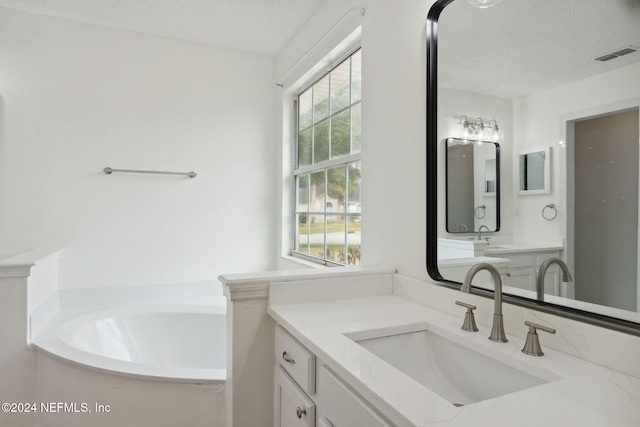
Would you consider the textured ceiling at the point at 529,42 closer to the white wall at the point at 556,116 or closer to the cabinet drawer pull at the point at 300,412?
the white wall at the point at 556,116

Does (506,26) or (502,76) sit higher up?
(506,26)

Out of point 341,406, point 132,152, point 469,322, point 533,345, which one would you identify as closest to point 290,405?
point 341,406

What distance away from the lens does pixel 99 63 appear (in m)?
2.58

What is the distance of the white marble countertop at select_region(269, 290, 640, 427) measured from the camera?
0.64m

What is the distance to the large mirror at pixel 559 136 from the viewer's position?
0.83m

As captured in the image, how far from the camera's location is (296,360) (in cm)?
111

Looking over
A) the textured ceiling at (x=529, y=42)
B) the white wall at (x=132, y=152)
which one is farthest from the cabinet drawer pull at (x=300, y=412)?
the white wall at (x=132, y=152)

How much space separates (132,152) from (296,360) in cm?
223

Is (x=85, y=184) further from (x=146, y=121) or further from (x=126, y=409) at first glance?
(x=126, y=409)

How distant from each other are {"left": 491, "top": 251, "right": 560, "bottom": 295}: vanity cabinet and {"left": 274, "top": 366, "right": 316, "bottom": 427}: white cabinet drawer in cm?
68

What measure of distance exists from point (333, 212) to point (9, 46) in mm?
2375

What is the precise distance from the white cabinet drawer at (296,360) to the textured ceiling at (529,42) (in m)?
1.01

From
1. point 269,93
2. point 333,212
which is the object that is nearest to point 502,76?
point 333,212

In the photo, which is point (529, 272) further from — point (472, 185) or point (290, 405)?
point (290, 405)
